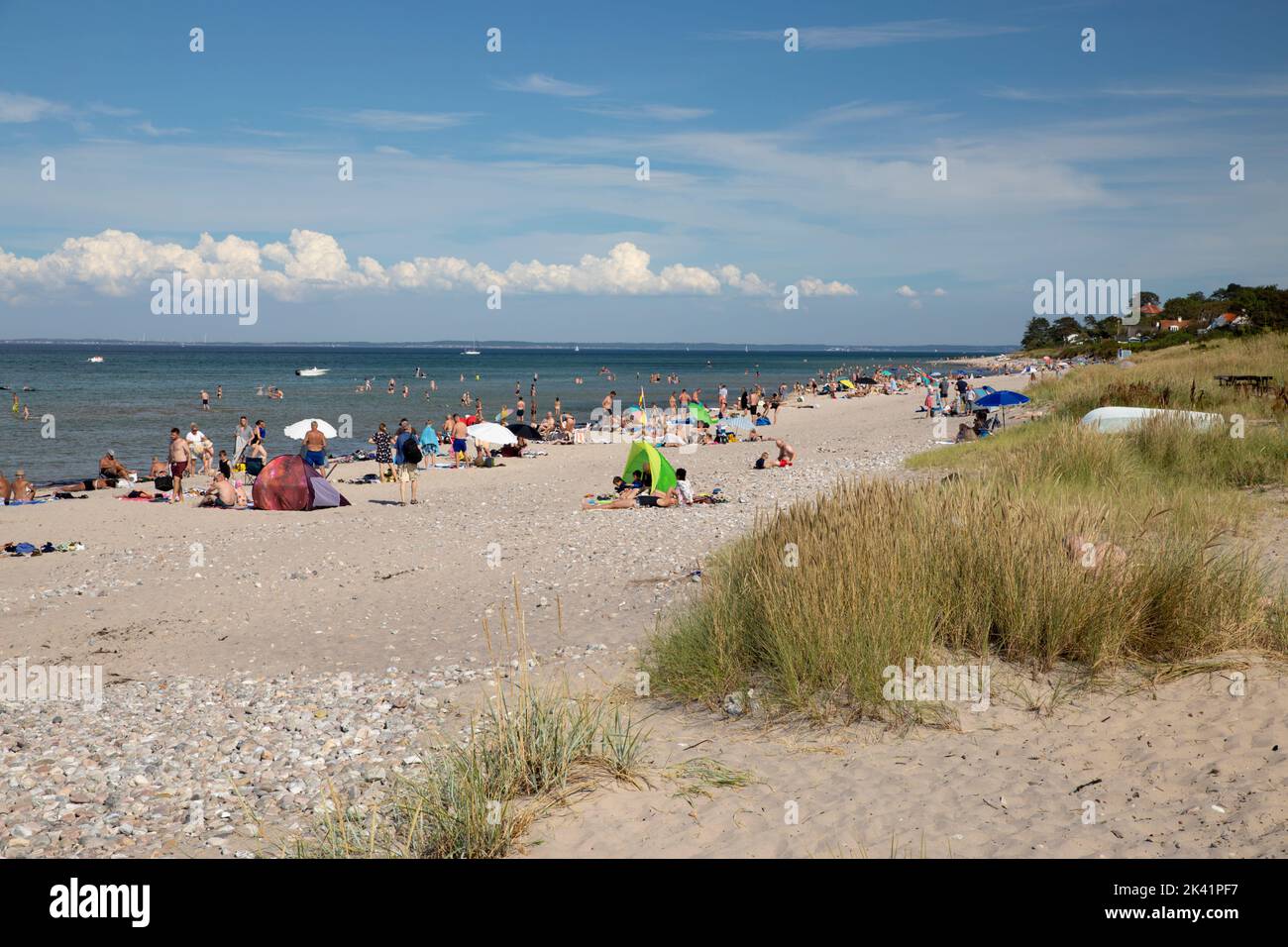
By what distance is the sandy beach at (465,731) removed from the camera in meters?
4.17

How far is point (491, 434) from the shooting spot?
84.1ft

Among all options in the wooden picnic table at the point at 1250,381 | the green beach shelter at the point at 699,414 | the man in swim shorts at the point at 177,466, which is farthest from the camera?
the green beach shelter at the point at 699,414

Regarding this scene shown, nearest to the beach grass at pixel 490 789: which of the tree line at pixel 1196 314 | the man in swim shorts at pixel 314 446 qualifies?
the man in swim shorts at pixel 314 446

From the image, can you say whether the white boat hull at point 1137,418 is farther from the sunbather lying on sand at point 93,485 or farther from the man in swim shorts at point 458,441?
the sunbather lying on sand at point 93,485

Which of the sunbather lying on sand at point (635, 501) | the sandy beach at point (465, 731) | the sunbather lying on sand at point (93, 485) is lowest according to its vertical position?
the sandy beach at point (465, 731)

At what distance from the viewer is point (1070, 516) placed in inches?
267

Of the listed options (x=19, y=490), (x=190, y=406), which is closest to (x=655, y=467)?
(x=19, y=490)

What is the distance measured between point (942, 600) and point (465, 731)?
332 cm

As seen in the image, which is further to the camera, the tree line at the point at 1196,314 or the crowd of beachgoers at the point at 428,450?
the tree line at the point at 1196,314

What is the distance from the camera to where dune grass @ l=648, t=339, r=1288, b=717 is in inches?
220

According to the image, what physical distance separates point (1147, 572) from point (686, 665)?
3.09 meters

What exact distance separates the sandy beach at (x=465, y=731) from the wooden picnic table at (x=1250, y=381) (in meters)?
11.3
